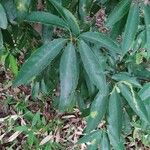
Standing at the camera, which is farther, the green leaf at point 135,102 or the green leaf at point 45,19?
the green leaf at point 135,102

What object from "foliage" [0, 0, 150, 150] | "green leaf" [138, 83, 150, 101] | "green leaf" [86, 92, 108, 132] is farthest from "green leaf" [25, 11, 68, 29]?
"green leaf" [138, 83, 150, 101]

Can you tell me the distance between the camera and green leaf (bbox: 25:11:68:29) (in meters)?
0.80

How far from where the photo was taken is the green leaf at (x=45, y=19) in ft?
2.61

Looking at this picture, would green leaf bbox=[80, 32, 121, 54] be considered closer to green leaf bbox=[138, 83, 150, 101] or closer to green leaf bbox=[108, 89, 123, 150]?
green leaf bbox=[108, 89, 123, 150]

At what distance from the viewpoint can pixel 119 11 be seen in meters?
0.93

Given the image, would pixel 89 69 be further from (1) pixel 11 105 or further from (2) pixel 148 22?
(1) pixel 11 105

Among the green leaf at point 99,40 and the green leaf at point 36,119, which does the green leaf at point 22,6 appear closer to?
the green leaf at point 99,40

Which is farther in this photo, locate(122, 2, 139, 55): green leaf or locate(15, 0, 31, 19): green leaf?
locate(122, 2, 139, 55): green leaf

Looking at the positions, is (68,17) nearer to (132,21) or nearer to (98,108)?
(132,21)

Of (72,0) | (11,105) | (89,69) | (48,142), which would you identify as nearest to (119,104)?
(89,69)

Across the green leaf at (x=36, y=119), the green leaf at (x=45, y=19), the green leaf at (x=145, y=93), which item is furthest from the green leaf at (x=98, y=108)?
the green leaf at (x=36, y=119)

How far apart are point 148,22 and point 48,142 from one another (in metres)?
1.57

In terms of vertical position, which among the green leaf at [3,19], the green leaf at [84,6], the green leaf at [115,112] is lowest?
the green leaf at [115,112]

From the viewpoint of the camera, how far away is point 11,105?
8.30ft
